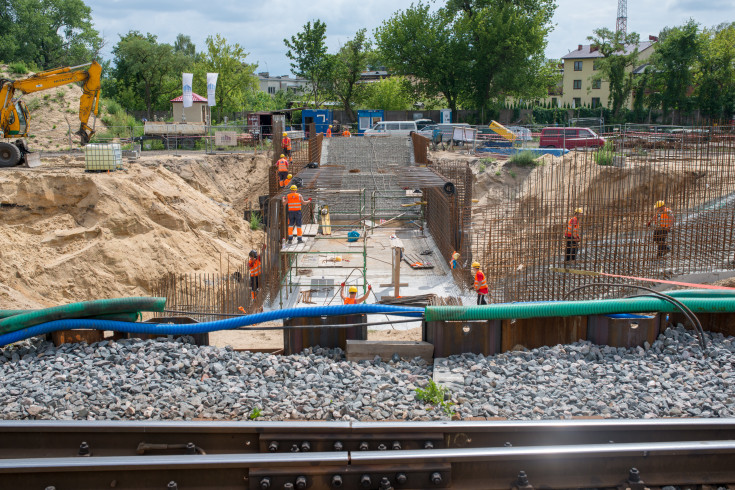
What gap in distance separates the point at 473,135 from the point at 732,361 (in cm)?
2947

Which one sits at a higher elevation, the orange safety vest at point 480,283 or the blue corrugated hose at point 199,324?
the blue corrugated hose at point 199,324

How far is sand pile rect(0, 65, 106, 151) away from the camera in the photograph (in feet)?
93.3

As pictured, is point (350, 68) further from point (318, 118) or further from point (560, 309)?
point (560, 309)

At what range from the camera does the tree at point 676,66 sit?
42.1 m

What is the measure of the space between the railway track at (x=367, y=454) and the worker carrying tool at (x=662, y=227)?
1035 centimetres

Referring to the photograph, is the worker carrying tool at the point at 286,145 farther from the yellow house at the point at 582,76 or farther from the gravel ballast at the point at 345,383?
the yellow house at the point at 582,76

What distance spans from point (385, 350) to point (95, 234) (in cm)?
1327


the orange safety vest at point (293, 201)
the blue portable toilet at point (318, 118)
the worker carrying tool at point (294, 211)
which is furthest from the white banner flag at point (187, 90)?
the orange safety vest at point (293, 201)

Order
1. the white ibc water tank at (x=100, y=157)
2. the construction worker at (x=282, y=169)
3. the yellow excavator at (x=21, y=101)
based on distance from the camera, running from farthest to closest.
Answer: the construction worker at (x=282, y=169) → the yellow excavator at (x=21, y=101) → the white ibc water tank at (x=100, y=157)

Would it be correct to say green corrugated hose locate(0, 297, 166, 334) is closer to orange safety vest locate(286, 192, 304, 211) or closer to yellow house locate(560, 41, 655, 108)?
orange safety vest locate(286, 192, 304, 211)

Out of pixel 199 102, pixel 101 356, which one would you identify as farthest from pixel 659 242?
pixel 199 102

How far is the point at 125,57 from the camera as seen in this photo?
49906mm

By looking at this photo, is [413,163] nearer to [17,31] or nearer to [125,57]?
[125,57]

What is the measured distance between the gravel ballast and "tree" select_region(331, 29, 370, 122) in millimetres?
50884
